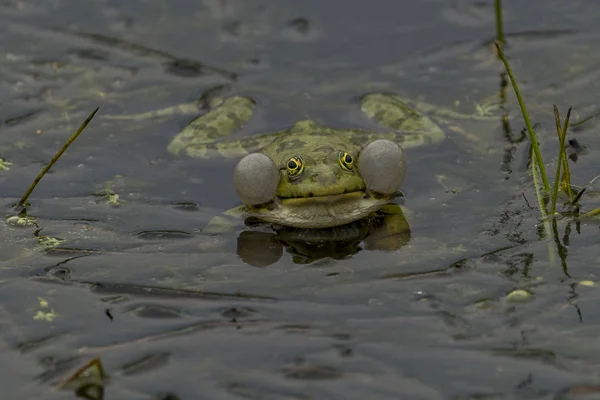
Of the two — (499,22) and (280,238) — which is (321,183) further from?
(499,22)

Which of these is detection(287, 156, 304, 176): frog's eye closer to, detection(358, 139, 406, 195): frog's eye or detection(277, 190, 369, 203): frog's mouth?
detection(277, 190, 369, 203): frog's mouth

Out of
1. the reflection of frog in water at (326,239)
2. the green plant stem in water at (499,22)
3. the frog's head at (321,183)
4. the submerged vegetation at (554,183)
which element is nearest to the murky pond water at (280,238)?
the reflection of frog in water at (326,239)

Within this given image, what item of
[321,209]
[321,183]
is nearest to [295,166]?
[321,183]

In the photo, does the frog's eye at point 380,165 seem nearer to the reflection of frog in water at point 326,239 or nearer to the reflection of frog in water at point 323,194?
the reflection of frog in water at point 323,194

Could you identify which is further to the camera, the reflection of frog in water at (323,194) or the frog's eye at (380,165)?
the frog's eye at (380,165)

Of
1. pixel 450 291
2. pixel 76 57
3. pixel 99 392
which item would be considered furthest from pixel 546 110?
pixel 99 392

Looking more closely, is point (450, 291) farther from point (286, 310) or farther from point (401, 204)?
point (401, 204)
